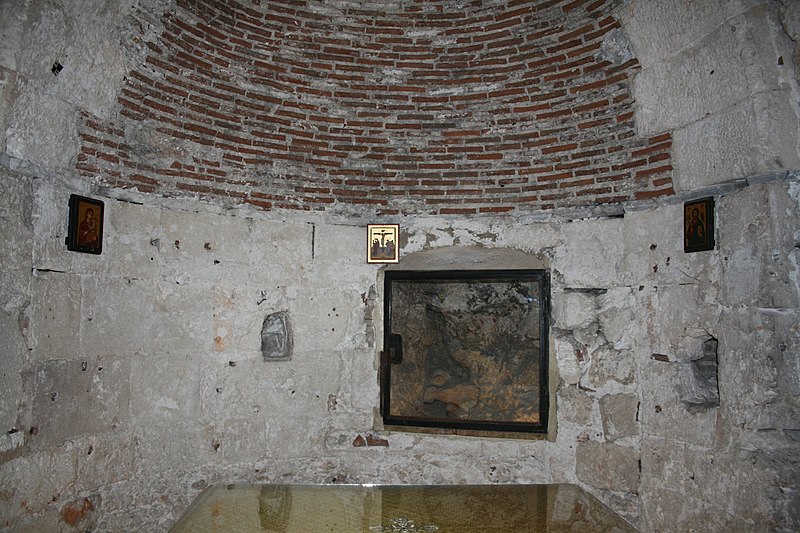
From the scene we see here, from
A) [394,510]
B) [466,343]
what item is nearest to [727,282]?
[466,343]

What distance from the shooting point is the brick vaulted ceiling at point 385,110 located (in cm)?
378

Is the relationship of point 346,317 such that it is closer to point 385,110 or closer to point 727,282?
point 385,110

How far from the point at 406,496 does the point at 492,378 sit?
76.7 inches

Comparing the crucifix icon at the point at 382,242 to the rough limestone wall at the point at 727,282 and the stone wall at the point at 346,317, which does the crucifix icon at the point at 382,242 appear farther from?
the rough limestone wall at the point at 727,282

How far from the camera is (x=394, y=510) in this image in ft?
8.66

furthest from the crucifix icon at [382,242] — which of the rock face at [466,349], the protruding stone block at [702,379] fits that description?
the protruding stone block at [702,379]

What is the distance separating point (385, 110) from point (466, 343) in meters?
2.01

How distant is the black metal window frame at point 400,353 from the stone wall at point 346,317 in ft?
0.30

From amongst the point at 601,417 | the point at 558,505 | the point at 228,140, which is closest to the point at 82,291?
the point at 228,140

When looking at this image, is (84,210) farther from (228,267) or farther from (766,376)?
(766,376)

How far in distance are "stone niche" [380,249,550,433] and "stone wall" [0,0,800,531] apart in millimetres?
140

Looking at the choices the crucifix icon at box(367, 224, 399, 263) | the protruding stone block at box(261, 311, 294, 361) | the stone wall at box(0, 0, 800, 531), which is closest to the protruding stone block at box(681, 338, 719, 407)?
the stone wall at box(0, 0, 800, 531)

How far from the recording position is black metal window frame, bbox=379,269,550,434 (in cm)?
423

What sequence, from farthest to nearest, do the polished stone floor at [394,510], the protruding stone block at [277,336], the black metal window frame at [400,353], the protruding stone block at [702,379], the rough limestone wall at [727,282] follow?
the protruding stone block at [277,336] < the black metal window frame at [400,353] < the protruding stone block at [702,379] < the rough limestone wall at [727,282] < the polished stone floor at [394,510]
